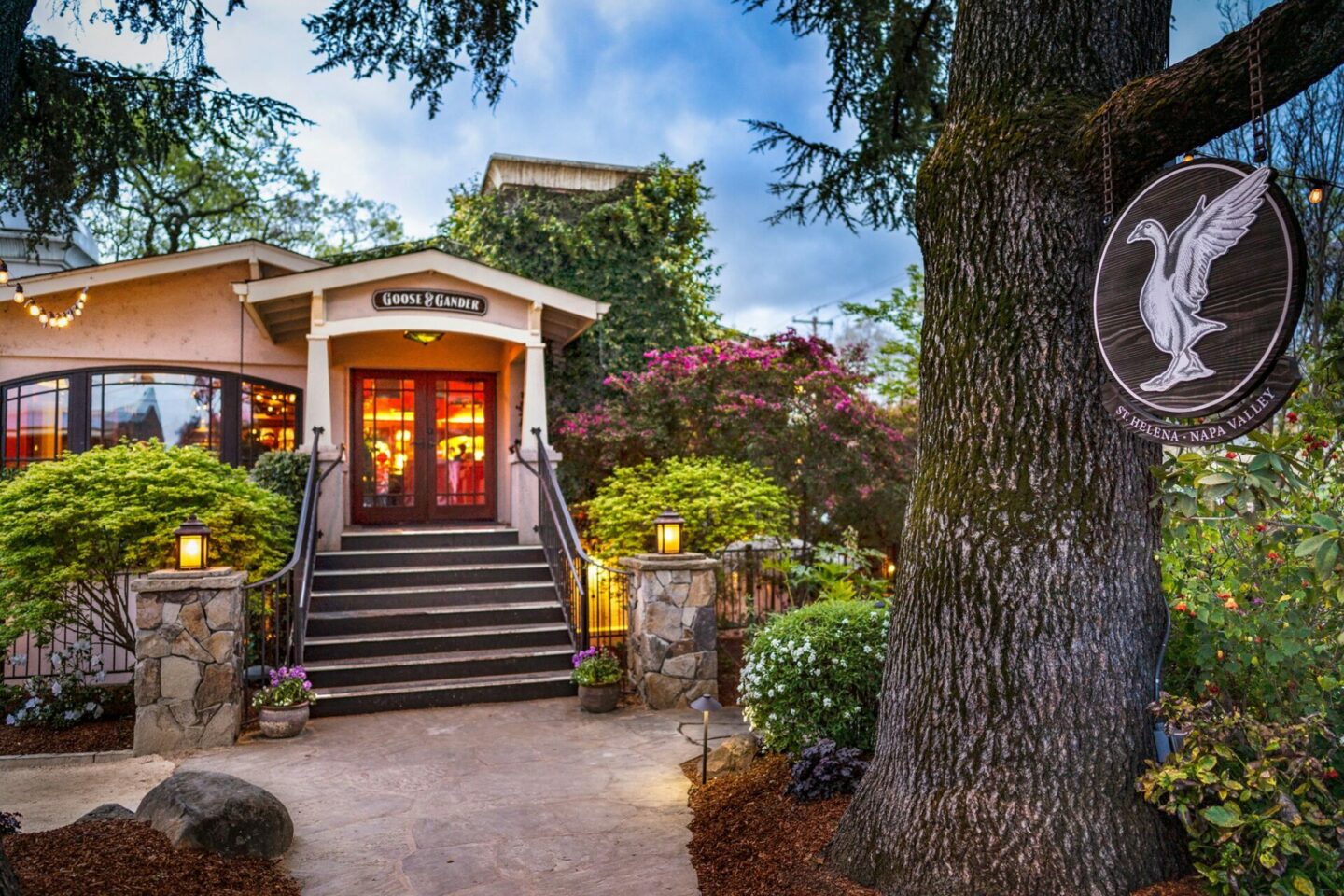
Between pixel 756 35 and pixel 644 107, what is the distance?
764 cm

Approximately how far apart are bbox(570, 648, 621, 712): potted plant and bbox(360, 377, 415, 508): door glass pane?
4808mm

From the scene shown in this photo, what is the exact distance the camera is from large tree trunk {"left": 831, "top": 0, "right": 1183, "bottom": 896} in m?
2.86

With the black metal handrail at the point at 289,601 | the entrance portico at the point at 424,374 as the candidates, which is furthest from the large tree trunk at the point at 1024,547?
the entrance portico at the point at 424,374

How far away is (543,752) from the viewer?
18.9 feet

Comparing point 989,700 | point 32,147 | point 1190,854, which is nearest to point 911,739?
point 989,700

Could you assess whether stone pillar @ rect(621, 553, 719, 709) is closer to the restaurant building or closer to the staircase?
the staircase

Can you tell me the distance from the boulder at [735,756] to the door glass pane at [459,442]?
21.8 ft

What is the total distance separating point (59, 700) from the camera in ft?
21.4

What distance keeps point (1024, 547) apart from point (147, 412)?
10261mm

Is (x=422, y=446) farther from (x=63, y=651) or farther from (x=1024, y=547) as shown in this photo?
(x=1024, y=547)

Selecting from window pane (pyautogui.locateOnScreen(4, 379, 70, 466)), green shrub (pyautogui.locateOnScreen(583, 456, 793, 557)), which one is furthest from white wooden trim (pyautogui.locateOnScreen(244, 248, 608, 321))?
window pane (pyautogui.locateOnScreen(4, 379, 70, 466))

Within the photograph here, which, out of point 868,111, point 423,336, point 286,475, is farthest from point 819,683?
point 423,336

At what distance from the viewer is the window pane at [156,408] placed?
999 centimetres

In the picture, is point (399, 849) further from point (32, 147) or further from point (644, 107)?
point (644, 107)
